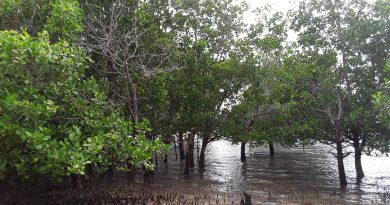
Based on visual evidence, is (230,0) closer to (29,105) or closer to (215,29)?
(215,29)

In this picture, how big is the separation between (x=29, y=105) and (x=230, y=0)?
668 inches

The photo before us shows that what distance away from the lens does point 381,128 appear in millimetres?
17375

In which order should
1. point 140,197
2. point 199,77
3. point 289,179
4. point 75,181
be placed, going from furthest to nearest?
point 289,179 → point 199,77 → point 75,181 → point 140,197

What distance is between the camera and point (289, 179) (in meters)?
22.3

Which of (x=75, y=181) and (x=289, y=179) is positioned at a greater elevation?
(x=75, y=181)

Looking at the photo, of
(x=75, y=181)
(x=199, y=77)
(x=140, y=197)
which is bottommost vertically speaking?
(x=140, y=197)

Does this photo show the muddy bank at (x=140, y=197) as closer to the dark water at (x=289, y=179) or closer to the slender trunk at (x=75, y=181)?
the slender trunk at (x=75, y=181)

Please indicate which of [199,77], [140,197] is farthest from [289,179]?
[140,197]

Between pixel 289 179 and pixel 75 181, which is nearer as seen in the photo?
pixel 75 181

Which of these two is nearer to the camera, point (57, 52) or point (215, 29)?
point (57, 52)

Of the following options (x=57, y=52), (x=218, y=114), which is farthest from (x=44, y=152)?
(x=218, y=114)

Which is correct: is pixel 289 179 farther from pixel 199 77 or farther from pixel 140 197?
pixel 140 197

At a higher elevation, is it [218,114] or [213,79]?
[213,79]

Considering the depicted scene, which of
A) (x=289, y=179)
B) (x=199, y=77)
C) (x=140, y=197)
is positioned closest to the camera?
(x=140, y=197)
